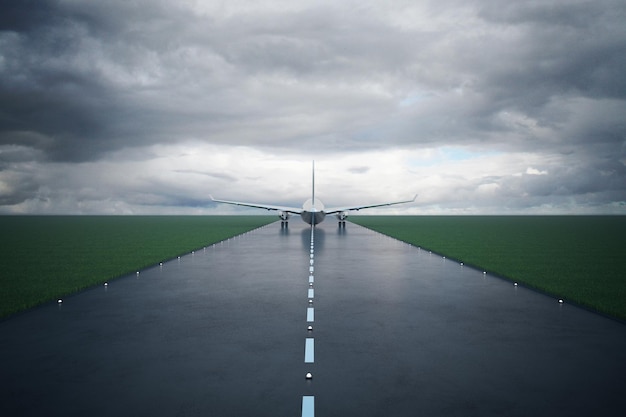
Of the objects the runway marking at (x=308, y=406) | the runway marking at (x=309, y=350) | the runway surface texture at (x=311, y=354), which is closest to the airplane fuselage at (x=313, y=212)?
the runway surface texture at (x=311, y=354)

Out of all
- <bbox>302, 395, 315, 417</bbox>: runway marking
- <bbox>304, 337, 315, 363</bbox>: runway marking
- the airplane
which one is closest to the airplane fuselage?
Result: the airplane

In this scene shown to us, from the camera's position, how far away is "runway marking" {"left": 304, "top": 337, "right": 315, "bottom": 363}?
7.22 meters

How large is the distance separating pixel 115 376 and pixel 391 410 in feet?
14.0

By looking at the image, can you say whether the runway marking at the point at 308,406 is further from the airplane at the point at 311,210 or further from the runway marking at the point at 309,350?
the airplane at the point at 311,210

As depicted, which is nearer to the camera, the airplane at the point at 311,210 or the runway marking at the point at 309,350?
the runway marking at the point at 309,350

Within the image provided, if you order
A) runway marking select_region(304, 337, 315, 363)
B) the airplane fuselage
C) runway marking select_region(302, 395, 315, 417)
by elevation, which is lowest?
runway marking select_region(302, 395, 315, 417)

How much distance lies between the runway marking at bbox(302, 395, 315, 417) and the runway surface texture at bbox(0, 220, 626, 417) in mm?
27

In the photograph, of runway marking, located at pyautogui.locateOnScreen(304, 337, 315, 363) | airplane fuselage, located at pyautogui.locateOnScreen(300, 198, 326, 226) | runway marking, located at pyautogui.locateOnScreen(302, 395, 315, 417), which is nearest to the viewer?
runway marking, located at pyautogui.locateOnScreen(302, 395, 315, 417)

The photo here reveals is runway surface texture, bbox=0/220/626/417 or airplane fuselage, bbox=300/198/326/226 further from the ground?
airplane fuselage, bbox=300/198/326/226

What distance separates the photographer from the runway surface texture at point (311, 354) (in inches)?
222

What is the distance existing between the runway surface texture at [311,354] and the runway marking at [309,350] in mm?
33

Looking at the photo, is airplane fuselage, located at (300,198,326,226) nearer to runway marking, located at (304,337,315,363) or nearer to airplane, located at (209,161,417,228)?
airplane, located at (209,161,417,228)

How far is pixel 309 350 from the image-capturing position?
7691mm

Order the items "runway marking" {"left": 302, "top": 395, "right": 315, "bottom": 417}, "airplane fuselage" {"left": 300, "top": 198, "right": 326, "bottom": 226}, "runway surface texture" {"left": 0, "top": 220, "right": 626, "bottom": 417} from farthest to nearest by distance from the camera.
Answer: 1. "airplane fuselage" {"left": 300, "top": 198, "right": 326, "bottom": 226}
2. "runway surface texture" {"left": 0, "top": 220, "right": 626, "bottom": 417}
3. "runway marking" {"left": 302, "top": 395, "right": 315, "bottom": 417}
